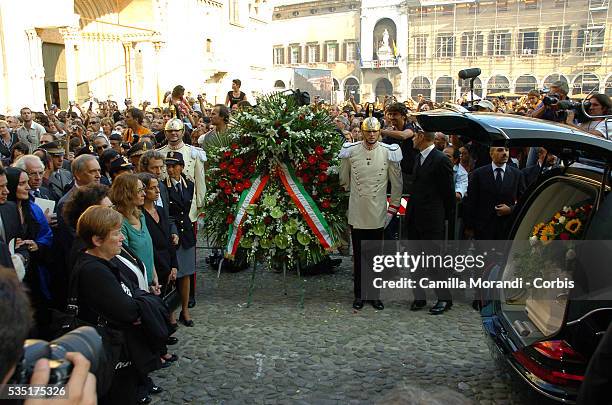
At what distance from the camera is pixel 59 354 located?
1.68 m

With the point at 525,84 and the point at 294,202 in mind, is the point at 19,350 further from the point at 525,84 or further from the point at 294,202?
the point at 525,84

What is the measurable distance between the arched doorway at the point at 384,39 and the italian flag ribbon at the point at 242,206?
7157cm

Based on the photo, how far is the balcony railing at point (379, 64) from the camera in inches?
2923

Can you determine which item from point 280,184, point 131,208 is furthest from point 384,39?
point 131,208

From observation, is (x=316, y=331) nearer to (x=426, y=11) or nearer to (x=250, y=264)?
(x=250, y=264)

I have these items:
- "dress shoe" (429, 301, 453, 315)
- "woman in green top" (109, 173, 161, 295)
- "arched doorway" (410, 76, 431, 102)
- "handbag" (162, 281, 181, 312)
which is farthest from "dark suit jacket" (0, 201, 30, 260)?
"arched doorway" (410, 76, 431, 102)

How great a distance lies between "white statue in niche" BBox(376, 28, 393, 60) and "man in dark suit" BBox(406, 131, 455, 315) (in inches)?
2839

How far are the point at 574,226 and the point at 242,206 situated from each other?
12.9 ft

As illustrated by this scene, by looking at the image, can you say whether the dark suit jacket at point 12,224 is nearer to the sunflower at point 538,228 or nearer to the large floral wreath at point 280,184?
the large floral wreath at point 280,184

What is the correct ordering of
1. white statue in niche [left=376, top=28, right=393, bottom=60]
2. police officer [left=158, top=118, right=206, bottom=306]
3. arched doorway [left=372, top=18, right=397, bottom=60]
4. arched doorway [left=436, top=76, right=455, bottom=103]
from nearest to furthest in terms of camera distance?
1. police officer [left=158, top=118, right=206, bottom=306]
2. arched doorway [left=436, top=76, right=455, bottom=103]
3. arched doorway [left=372, top=18, right=397, bottom=60]
4. white statue in niche [left=376, top=28, right=393, bottom=60]

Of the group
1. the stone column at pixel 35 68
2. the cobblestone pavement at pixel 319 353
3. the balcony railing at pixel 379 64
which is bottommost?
the cobblestone pavement at pixel 319 353

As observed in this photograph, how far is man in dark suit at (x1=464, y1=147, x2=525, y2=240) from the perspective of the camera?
21.3 feet

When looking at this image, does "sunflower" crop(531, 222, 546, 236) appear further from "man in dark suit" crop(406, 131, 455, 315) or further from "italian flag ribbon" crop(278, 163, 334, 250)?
"italian flag ribbon" crop(278, 163, 334, 250)

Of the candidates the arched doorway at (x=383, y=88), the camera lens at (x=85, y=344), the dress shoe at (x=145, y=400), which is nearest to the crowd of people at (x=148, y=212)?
the dress shoe at (x=145, y=400)
